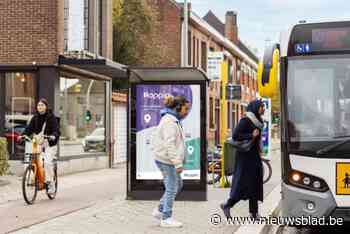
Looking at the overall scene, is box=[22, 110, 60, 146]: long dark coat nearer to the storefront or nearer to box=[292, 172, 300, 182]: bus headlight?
box=[292, 172, 300, 182]: bus headlight

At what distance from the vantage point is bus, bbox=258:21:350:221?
8.05 meters

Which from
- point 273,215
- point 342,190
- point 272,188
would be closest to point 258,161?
point 273,215

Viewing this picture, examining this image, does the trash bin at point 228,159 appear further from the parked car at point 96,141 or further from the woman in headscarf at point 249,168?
the parked car at point 96,141

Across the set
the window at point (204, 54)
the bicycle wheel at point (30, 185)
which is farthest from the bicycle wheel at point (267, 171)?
the window at point (204, 54)

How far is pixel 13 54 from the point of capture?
18453mm

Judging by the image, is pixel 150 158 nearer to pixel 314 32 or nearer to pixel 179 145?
pixel 179 145

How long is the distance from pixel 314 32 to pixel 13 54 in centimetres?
1157

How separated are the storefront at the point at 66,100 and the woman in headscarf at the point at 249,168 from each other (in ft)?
30.1

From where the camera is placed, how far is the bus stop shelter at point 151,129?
1219 centimetres

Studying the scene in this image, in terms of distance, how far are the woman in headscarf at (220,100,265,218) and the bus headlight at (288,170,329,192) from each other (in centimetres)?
156

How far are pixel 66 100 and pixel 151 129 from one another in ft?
25.6

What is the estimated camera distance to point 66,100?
19.6 meters

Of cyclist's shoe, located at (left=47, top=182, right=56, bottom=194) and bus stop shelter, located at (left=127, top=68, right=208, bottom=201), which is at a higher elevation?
bus stop shelter, located at (left=127, top=68, right=208, bottom=201)

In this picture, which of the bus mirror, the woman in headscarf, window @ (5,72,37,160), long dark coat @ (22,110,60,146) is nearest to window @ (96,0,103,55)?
window @ (5,72,37,160)
